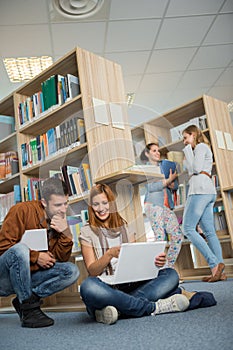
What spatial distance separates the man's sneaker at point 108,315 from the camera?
4.33ft

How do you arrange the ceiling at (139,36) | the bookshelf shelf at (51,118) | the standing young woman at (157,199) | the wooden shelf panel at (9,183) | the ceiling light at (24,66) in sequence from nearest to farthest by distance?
the standing young woman at (157,199) → the bookshelf shelf at (51,118) → the wooden shelf panel at (9,183) → the ceiling at (139,36) → the ceiling light at (24,66)

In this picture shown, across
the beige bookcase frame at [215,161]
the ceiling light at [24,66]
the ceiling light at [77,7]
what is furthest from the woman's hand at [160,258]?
the ceiling light at [24,66]

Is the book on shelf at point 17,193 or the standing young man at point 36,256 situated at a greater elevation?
the book on shelf at point 17,193

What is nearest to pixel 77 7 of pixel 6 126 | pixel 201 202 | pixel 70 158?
pixel 6 126

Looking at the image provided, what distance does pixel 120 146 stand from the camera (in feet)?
4.07

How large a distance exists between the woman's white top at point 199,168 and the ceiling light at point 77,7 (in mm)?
1502

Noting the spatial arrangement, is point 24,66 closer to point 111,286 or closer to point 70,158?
point 70,158

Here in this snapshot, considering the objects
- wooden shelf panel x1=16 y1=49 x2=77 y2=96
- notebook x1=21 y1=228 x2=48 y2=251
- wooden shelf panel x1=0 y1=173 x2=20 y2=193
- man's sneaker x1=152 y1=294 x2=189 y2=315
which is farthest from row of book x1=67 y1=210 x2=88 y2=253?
wooden shelf panel x1=0 y1=173 x2=20 y2=193

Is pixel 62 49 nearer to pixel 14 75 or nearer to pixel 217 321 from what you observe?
pixel 14 75

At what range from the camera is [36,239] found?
62.8 inches

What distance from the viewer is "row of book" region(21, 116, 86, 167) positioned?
1.51 meters

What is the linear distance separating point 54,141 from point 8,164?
0.98m

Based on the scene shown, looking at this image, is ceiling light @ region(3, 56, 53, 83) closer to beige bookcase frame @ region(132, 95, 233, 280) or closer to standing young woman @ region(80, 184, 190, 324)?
beige bookcase frame @ region(132, 95, 233, 280)

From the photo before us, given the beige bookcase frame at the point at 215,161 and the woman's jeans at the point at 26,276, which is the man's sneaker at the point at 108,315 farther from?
the beige bookcase frame at the point at 215,161
